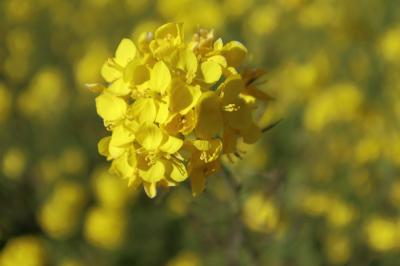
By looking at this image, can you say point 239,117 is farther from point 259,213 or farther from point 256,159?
point 256,159

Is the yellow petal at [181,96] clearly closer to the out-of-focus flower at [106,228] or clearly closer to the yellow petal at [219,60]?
the yellow petal at [219,60]

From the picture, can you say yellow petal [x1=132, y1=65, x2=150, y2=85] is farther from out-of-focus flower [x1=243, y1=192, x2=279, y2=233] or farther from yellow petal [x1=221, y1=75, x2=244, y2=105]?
out-of-focus flower [x1=243, y1=192, x2=279, y2=233]

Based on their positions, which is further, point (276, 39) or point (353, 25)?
point (276, 39)

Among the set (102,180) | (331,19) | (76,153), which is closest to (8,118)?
(76,153)

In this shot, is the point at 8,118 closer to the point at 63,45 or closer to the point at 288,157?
the point at 63,45

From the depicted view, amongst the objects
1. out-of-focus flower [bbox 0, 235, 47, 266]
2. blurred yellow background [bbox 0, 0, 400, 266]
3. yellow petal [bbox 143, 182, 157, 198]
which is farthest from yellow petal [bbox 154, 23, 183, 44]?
out-of-focus flower [bbox 0, 235, 47, 266]

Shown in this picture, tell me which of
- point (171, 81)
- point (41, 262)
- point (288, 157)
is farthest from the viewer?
point (288, 157)

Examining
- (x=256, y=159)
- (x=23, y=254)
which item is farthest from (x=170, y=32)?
(x=256, y=159)
